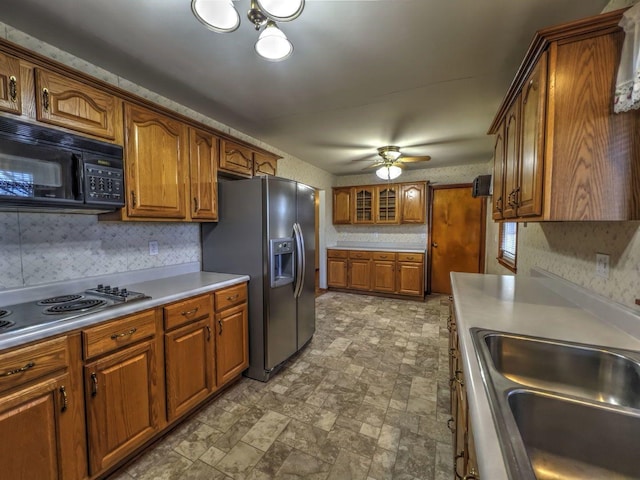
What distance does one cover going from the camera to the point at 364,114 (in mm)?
2625

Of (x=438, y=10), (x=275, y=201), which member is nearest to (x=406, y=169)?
(x=275, y=201)

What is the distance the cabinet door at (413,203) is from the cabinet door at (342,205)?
1007mm

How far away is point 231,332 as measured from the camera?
219 centimetres

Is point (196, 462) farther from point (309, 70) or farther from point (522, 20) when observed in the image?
point (522, 20)

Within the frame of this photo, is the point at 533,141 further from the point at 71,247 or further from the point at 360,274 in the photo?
the point at 360,274

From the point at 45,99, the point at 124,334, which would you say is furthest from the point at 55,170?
the point at 124,334

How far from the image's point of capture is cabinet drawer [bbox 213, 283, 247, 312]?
2057 millimetres

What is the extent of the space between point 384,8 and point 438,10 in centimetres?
27

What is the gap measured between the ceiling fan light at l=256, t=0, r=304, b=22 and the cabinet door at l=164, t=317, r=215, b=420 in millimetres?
1781

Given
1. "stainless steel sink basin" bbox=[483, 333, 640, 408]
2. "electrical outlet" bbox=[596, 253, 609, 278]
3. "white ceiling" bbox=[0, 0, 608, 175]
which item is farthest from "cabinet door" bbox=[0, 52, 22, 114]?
"electrical outlet" bbox=[596, 253, 609, 278]

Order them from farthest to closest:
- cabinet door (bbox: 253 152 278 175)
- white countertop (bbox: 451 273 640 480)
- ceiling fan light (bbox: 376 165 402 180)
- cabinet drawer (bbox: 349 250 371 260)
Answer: cabinet drawer (bbox: 349 250 371 260)
ceiling fan light (bbox: 376 165 402 180)
cabinet door (bbox: 253 152 278 175)
white countertop (bbox: 451 273 640 480)

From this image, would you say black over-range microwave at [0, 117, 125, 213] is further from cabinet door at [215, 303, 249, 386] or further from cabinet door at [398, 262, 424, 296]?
cabinet door at [398, 262, 424, 296]

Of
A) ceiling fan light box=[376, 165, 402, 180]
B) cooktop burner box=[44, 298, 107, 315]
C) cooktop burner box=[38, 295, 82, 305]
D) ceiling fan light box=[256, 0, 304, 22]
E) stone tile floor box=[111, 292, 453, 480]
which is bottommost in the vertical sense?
stone tile floor box=[111, 292, 453, 480]

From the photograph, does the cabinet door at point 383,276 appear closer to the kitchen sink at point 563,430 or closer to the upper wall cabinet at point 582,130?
the upper wall cabinet at point 582,130
